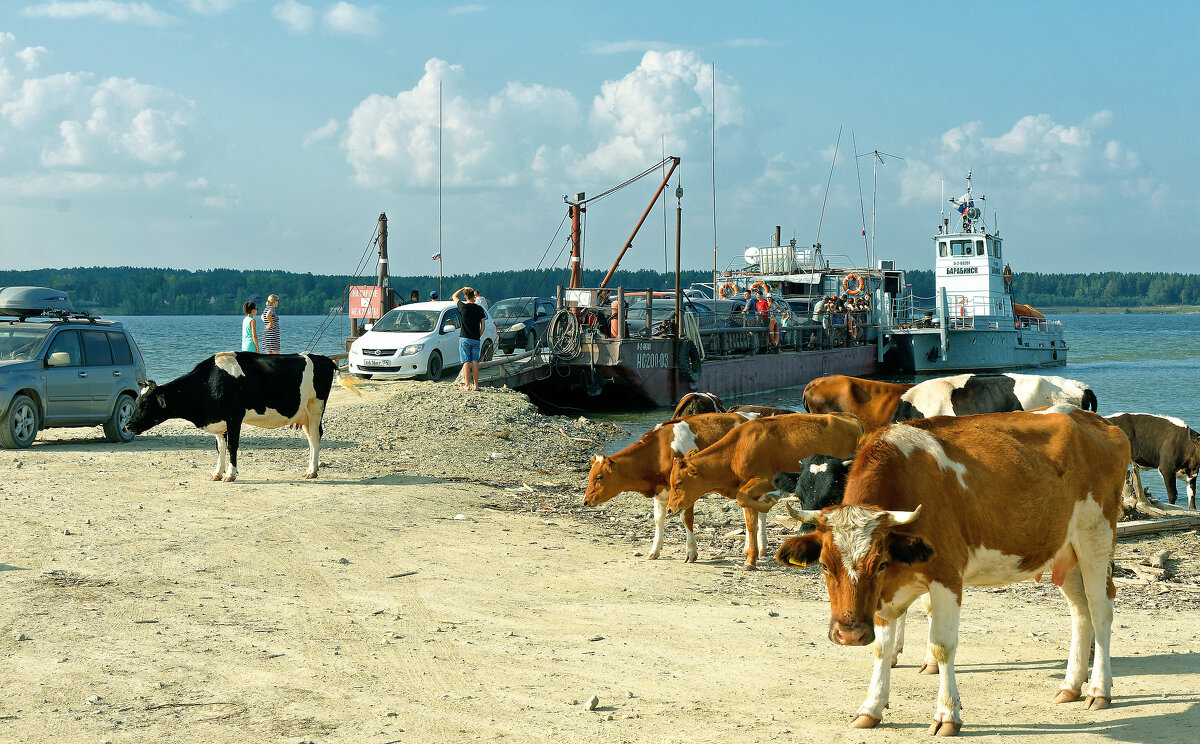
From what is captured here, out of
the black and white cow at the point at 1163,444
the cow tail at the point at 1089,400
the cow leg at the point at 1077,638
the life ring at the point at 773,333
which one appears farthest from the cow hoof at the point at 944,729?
the life ring at the point at 773,333

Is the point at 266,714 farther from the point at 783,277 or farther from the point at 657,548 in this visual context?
the point at 783,277

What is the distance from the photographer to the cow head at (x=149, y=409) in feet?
42.5

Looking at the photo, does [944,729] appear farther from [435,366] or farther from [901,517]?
[435,366]

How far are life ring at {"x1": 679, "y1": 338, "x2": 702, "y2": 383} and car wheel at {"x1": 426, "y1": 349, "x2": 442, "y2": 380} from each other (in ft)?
23.6

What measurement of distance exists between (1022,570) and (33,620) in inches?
242

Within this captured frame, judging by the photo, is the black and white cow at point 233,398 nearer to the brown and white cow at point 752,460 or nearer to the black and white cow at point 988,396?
the brown and white cow at point 752,460

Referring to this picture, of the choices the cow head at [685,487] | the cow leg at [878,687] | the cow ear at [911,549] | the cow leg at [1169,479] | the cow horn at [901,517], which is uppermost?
the cow horn at [901,517]

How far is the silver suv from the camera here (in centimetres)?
1494

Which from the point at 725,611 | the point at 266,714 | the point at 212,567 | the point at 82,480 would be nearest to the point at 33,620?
the point at 212,567

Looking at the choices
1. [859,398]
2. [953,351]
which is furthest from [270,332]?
[953,351]

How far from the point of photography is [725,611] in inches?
308

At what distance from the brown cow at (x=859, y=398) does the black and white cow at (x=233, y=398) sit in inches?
246

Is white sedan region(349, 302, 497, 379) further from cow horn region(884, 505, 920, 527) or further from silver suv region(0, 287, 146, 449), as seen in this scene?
cow horn region(884, 505, 920, 527)

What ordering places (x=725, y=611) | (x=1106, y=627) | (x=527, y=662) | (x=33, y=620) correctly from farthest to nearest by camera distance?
(x=725, y=611), (x=33, y=620), (x=527, y=662), (x=1106, y=627)
